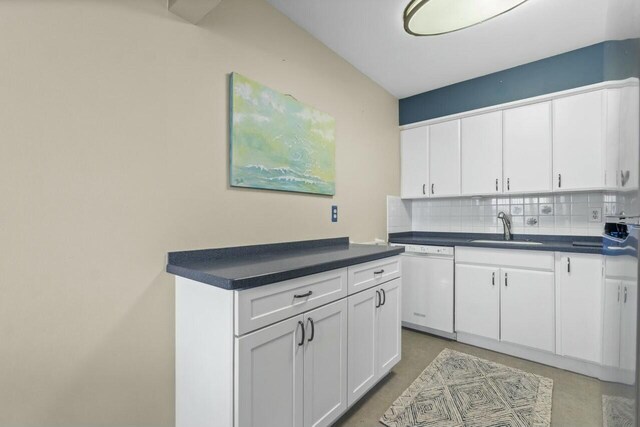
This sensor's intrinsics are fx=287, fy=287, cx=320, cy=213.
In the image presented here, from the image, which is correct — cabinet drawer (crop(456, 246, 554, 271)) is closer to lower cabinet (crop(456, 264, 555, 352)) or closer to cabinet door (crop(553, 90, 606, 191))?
lower cabinet (crop(456, 264, 555, 352))

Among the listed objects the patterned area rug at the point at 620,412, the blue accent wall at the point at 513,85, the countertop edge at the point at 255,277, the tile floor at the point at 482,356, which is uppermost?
the blue accent wall at the point at 513,85

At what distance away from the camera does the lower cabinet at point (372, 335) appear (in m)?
1.66

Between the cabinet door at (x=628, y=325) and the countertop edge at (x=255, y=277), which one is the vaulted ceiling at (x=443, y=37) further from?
the cabinet door at (x=628, y=325)

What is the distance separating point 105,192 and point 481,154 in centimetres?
300

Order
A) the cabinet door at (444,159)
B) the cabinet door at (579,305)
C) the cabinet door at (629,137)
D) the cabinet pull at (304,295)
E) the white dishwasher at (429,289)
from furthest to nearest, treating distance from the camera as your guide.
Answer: the cabinet door at (444,159)
the white dishwasher at (429,289)
the cabinet door at (579,305)
the cabinet pull at (304,295)
the cabinet door at (629,137)

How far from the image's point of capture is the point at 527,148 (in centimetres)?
257

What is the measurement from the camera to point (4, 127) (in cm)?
101

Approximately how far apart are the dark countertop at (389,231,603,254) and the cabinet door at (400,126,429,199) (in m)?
0.53

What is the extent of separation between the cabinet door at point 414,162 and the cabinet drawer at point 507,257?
82 centimetres

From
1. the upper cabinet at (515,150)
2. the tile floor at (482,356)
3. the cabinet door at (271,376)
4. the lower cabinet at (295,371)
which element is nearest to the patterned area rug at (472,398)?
the tile floor at (482,356)

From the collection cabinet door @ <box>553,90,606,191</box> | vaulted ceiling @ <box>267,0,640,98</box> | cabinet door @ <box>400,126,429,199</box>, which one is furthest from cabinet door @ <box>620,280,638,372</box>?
cabinet door @ <box>400,126,429,199</box>

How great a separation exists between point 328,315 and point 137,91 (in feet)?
4.63

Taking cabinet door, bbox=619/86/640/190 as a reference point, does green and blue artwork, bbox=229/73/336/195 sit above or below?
above

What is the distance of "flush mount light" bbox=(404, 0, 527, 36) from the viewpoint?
1.49 m
